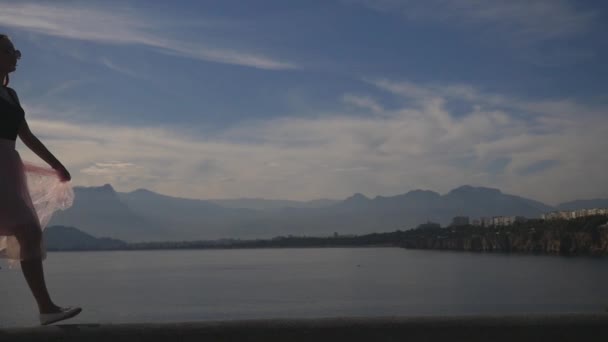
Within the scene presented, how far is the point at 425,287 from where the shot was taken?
69562 millimetres

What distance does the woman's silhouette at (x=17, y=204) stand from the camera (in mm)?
3971

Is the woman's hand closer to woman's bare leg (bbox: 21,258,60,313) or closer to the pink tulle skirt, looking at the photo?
the pink tulle skirt

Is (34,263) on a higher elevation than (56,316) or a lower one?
higher

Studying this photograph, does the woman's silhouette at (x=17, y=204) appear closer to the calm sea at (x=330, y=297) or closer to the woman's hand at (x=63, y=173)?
the woman's hand at (x=63, y=173)

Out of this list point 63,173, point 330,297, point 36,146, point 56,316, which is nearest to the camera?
point 56,316

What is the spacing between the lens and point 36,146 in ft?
14.3

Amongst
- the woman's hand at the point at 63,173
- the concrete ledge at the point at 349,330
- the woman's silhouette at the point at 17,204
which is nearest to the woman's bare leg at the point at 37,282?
the woman's silhouette at the point at 17,204

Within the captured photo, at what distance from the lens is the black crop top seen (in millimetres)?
4078

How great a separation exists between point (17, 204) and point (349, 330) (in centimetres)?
227

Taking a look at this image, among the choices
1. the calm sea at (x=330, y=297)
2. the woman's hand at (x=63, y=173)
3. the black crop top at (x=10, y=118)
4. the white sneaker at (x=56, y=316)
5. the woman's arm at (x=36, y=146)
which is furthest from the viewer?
Result: the calm sea at (x=330, y=297)

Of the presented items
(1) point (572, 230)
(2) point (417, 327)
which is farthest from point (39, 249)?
(1) point (572, 230)

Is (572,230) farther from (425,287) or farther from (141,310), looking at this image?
(141,310)

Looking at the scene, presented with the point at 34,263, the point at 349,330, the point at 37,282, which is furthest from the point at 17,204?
the point at 349,330

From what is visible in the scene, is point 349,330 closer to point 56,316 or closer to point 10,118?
point 56,316
